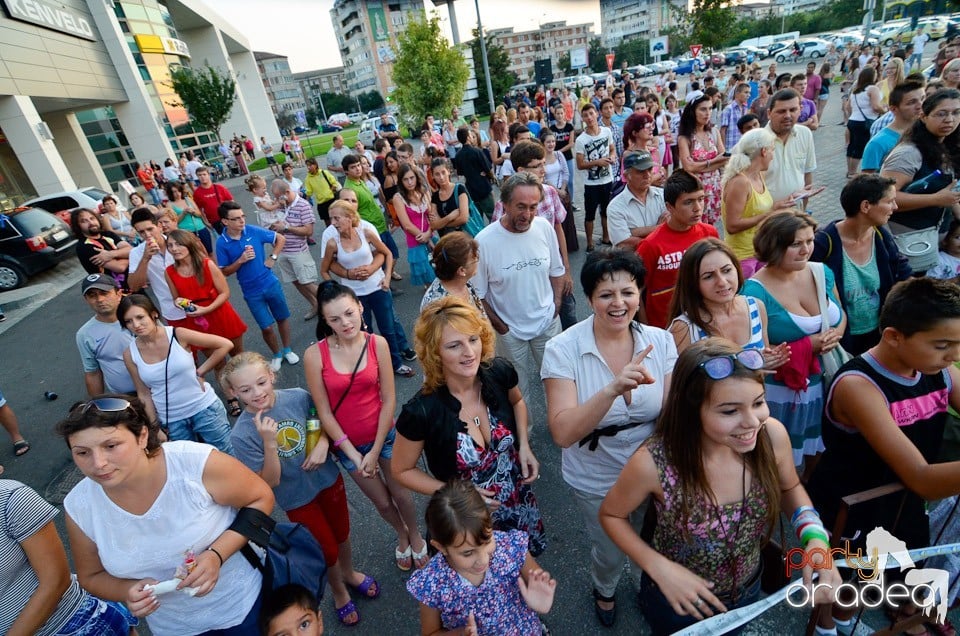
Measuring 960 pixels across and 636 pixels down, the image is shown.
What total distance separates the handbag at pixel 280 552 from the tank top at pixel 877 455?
8.14 feet

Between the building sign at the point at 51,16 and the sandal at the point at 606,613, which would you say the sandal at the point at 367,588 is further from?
the building sign at the point at 51,16

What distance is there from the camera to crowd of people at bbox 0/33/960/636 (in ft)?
5.55

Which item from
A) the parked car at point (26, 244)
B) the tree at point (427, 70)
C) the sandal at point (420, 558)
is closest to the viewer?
the sandal at point (420, 558)

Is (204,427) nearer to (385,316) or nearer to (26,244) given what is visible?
(385,316)

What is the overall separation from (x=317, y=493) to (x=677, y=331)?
2.22 m

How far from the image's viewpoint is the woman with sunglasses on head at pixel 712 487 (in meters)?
1.56

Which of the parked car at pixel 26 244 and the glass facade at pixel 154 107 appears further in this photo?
the glass facade at pixel 154 107

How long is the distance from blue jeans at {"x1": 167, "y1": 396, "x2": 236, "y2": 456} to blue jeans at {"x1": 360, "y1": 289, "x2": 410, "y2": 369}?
160 cm

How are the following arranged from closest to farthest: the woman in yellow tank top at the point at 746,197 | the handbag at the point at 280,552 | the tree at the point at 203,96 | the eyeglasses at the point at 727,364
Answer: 1. the eyeglasses at the point at 727,364
2. the handbag at the point at 280,552
3. the woman in yellow tank top at the point at 746,197
4. the tree at the point at 203,96

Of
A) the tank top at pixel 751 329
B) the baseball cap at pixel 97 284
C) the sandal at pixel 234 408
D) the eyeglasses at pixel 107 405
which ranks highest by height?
the baseball cap at pixel 97 284

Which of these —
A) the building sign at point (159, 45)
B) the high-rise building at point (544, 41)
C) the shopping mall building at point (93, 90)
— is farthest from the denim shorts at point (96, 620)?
the high-rise building at point (544, 41)

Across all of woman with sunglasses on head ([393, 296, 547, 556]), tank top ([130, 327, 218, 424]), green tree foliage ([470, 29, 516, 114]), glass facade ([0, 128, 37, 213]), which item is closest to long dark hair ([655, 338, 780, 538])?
woman with sunglasses on head ([393, 296, 547, 556])

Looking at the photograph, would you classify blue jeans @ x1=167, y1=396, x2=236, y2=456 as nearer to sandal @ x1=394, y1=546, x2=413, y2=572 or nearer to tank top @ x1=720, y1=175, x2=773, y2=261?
sandal @ x1=394, y1=546, x2=413, y2=572

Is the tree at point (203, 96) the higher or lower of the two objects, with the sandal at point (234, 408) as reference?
higher
